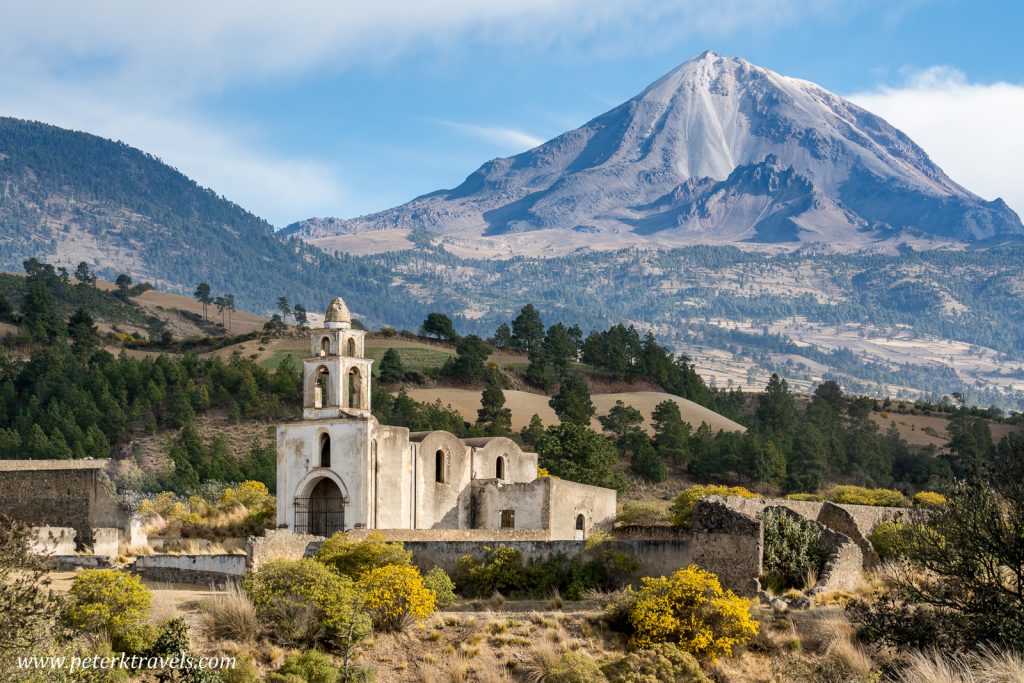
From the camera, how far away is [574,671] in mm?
30719

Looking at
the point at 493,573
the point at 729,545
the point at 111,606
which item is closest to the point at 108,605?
the point at 111,606

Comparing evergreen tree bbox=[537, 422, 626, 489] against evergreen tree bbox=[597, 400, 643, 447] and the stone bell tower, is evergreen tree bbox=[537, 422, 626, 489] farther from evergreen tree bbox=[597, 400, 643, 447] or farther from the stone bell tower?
evergreen tree bbox=[597, 400, 643, 447]

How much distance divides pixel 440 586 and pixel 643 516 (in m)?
16.8

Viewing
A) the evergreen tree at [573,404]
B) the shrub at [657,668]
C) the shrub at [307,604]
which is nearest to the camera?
the shrub at [657,668]

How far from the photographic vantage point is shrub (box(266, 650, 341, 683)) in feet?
99.8

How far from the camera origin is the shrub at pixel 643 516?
5147 centimetres

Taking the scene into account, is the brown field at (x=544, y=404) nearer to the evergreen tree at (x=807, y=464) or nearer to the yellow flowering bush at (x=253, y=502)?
the evergreen tree at (x=807, y=464)

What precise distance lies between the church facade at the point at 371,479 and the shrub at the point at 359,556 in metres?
8.33

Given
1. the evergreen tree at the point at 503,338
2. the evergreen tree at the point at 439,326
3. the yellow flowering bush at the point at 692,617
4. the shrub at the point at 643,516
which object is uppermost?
the evergreen tree at the point at 439,326

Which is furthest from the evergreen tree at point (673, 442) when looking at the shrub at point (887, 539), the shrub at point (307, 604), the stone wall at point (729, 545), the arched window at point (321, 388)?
the shrub at point (307, 604)

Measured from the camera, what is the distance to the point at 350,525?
4772 centimetres

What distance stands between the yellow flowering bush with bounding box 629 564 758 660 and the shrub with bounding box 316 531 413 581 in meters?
6.97

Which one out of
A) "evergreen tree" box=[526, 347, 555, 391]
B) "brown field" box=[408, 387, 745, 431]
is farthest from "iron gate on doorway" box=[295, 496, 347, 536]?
"evergreen tree" box=[526, 347, 555, 391]

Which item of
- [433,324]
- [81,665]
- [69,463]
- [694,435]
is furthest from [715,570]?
Result: [433,324]
